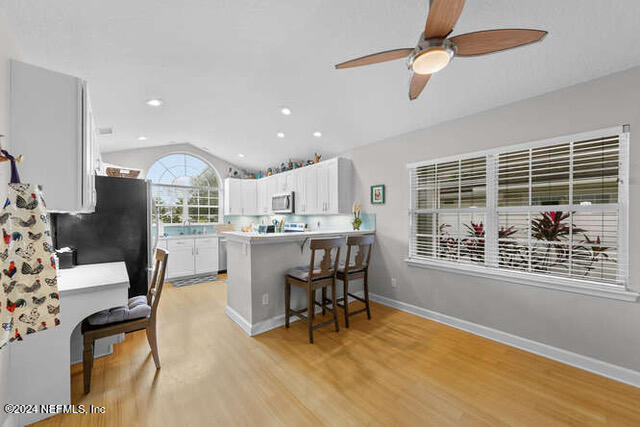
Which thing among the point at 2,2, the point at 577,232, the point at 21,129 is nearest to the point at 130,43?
the point at 2,2

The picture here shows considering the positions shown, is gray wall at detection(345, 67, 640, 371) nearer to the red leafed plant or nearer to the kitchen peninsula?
the red leafed plant

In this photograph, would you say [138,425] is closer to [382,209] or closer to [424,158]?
[382,209]

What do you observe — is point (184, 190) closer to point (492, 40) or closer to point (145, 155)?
point (145, 155)

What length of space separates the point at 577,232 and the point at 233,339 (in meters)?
3.38

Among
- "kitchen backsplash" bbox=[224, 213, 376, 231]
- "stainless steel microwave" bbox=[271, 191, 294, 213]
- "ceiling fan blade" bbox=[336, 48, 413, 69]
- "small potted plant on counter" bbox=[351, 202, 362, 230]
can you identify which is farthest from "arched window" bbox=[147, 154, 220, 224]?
"ceiling fan blade" bbox=[336, 48, 413, 69]

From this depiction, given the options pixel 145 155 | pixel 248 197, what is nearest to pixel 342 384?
pixel 248 197

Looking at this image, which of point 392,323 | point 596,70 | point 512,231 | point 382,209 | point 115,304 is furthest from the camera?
point 382,209

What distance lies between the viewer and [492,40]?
1411 mm

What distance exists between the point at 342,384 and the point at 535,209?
7.72 ft

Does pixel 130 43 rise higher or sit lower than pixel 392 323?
higher

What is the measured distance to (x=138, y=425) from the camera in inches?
65.0

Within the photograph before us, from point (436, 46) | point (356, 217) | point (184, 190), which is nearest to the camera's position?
point (436, 46)

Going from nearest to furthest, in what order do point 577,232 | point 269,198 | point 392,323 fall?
point 577,232 < point 392,323 < point 269,198

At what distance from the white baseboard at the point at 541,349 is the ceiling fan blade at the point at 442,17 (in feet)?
9.11
